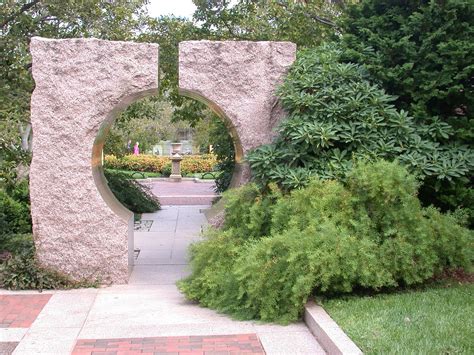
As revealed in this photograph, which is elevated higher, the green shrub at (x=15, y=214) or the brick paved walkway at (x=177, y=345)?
the green shrub at (x=15, y=214)

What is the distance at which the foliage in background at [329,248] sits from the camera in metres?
5.39

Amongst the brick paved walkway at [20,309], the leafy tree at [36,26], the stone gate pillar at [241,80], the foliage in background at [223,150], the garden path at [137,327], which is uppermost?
the leafy tree at [36,26]

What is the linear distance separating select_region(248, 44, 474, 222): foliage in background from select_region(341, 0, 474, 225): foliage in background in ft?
0.45

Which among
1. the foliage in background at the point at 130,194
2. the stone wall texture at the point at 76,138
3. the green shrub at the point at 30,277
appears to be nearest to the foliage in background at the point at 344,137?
the stone wall texture at the point at 76,138

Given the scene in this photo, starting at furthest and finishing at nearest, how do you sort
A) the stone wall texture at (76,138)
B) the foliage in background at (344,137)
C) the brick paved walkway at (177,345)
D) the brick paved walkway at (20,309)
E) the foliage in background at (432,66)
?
the stone wall texture at (76,138), the foliage in background at (432,66), the foliage in background at (344,137), the brick paved walkway at (20,309), the brick paved walkway at (177,345)

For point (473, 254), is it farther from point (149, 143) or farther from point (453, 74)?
point (149, 143)

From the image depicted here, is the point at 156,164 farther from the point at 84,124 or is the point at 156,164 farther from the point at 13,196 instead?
the point at 84,124

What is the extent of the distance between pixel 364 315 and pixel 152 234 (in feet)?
22.3

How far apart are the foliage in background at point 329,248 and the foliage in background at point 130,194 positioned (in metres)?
8.06

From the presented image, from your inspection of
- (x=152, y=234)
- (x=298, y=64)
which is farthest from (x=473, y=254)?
(x=152, y=234)

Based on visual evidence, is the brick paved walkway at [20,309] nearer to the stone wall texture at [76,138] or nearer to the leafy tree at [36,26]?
the stone wall texture at [76,138]

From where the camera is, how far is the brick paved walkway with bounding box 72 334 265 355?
4.81 meters

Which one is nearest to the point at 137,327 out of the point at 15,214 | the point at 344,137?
the point at 344,137

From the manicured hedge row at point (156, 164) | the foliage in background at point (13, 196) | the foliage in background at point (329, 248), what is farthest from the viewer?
the manicured hedge row at point (156, 164)
